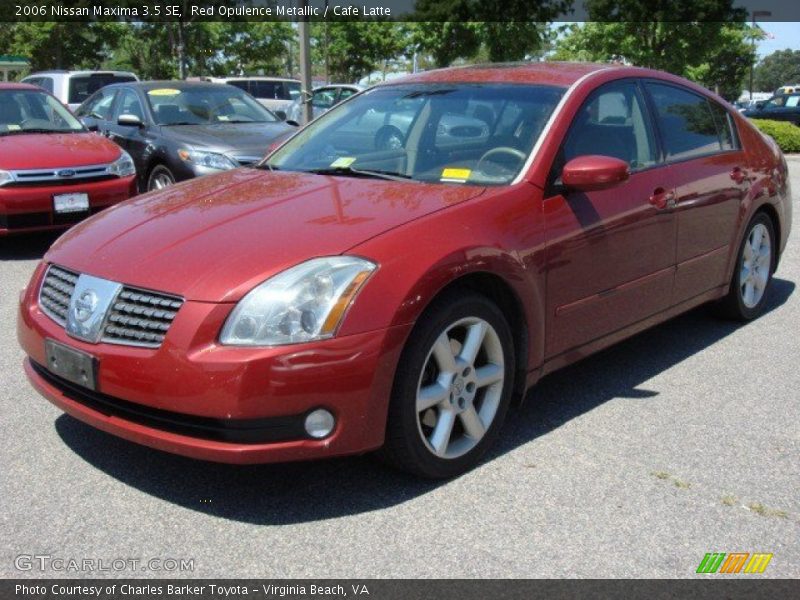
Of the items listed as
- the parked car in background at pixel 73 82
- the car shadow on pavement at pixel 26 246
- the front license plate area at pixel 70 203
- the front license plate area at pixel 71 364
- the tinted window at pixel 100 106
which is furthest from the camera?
the parked car in background at pixel 73 82

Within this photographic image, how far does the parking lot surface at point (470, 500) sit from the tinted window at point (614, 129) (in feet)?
3.87

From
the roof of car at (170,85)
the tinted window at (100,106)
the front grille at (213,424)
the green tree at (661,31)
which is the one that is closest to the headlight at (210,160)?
the roof of car at (170,85)

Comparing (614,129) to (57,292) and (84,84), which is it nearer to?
(57,292)

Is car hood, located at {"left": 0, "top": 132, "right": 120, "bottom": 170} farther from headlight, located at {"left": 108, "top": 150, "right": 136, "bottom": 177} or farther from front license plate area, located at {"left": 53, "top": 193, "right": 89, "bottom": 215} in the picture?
front license plate area, located at {"left": 53, "top": 193, "right": 89, "bottom": 215}

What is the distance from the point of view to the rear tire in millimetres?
5688

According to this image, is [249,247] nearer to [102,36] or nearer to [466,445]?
[466,445]

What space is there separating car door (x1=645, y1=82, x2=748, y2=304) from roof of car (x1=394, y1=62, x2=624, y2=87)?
0.46 metres

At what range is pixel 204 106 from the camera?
10.3 meters

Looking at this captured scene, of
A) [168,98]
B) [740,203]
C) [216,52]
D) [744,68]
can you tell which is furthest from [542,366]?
[744,68]

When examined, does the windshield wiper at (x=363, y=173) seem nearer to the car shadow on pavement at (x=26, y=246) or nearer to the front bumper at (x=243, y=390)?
the front bumper at (x=243, y=390)

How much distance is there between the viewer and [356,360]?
3.15 metres

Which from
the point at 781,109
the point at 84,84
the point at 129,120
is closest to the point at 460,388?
the point at 129,120

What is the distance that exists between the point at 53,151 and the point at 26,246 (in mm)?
1023

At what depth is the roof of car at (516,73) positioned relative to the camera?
14.9 feet
